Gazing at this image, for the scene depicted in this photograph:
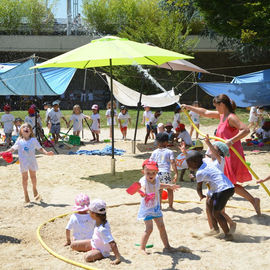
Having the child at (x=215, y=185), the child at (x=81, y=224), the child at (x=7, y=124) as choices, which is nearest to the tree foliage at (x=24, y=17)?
the child at (x=7, y=124)

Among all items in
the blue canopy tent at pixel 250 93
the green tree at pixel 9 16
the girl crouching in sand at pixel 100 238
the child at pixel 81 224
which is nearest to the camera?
the girl crouching in sand at pixel 100 238

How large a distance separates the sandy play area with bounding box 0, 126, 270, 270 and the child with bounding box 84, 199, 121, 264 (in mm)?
95

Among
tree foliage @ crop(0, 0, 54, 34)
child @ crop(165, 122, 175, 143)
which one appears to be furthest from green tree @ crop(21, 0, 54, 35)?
child @ crop(165, 122, 175, 143)

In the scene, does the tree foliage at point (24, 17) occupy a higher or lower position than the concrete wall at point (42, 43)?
higher

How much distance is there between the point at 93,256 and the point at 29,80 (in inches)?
418

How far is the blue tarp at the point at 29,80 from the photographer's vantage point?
13.7 m

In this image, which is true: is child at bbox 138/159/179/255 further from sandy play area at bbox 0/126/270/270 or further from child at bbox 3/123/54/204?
child at bbox 3/123/54/204

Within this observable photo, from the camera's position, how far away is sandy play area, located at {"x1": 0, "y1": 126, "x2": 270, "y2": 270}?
4.42 meters

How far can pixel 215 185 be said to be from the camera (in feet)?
16.3

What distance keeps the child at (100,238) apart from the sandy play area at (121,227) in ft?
0.31

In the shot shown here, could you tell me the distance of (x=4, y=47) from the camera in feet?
91.5

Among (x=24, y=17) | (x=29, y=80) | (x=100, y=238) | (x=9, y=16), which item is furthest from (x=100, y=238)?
(x=24, y=17)

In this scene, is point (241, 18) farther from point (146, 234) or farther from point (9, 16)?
point (9, 16)

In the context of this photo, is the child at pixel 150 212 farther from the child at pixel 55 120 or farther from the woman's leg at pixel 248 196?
the child at pixel 55 120
